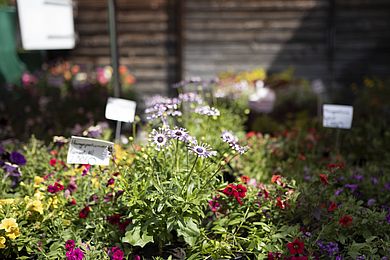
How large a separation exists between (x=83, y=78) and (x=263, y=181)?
339 cm

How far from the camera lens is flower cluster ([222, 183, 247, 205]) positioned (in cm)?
247

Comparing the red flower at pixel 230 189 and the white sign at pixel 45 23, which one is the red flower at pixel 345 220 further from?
the white sign at pixel 45 23

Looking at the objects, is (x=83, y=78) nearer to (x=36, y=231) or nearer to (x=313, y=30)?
(x=313, y=30)

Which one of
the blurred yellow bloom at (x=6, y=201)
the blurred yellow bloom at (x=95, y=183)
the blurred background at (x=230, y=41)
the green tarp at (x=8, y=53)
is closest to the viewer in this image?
the blurred yellow bloom at (x=6, y=201)

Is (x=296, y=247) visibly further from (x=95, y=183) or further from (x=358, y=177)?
(x=95, y=183)

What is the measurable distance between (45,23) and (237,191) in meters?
2.67

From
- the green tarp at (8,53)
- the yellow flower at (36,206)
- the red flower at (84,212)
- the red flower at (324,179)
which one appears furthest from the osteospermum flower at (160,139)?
the green tarp at (8,53)

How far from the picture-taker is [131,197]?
7.48 feet

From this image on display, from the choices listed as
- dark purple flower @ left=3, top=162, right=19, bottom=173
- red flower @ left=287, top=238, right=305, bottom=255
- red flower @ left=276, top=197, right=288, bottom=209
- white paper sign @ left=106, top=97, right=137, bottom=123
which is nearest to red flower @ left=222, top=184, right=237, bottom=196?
red flower @ left=276, top=197, right=288, bottom=209

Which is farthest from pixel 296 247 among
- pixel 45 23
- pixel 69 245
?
pixel 45 23

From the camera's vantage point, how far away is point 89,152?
2.43 meters

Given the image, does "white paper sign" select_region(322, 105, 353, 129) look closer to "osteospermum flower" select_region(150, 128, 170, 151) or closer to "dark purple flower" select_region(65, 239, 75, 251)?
"osteospermum flower" select_region(150, 128, 170, 151)

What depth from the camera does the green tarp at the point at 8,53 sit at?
5.99 m

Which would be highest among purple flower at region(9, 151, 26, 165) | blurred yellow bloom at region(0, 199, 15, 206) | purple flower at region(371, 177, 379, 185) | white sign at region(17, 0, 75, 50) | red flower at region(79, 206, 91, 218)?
white sign at region(17, 0, 75, 50)
